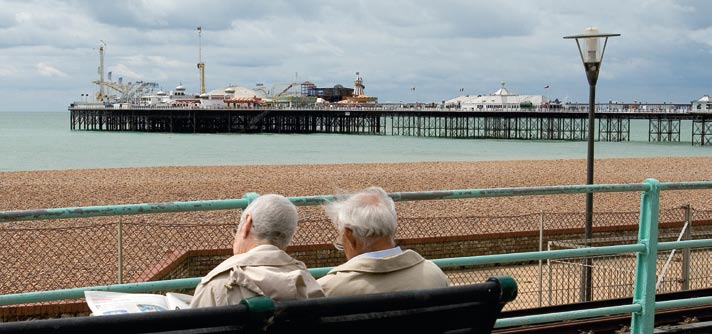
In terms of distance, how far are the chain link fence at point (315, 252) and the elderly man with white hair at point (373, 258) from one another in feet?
18.2

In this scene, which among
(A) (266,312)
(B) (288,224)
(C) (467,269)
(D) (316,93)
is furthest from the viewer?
(D) (316,93)

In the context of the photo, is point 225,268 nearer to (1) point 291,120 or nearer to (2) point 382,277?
(2) point 382,277

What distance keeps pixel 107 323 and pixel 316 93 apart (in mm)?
189146

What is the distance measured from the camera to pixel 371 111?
97312 mm

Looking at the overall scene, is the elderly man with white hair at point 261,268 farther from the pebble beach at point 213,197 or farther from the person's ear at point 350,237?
the pebble beach at point 213,197

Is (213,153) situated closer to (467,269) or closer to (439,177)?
(439,177)

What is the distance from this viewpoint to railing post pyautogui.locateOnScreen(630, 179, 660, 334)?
173 inches

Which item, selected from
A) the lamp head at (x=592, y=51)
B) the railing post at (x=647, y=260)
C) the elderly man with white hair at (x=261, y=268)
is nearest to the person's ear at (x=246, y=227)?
the elderly man with white hair at (x=261, y=268)

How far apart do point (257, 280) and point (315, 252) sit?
839cm

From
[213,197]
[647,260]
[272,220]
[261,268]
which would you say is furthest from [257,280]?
[213,197]

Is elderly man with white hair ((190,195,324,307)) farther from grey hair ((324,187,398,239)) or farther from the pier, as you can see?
the pier

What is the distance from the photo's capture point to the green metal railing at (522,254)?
3.27 m

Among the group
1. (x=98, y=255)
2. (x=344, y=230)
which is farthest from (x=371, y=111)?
(x=344, y=230)

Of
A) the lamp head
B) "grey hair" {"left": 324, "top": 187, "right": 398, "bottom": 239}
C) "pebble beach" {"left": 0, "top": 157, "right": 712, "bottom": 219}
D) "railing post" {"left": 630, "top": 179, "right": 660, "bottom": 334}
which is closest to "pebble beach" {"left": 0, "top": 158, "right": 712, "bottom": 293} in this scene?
"pebble beach" {"left": 0, "top": 157, "right": 712, "bottom": 219}
